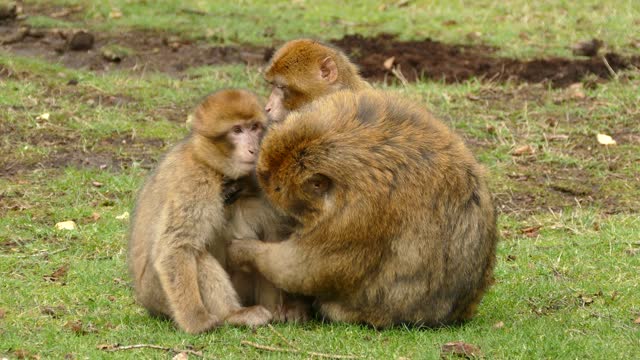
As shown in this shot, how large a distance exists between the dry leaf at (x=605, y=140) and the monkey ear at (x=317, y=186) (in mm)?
5332

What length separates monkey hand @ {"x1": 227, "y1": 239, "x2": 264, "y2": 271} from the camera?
618cm

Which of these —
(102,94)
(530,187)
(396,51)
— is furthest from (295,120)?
(396,51)

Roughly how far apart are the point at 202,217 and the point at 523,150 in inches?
192

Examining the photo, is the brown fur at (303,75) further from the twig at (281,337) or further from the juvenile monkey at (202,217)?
the twig at (281,337)

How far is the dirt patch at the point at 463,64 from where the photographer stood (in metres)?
12.6

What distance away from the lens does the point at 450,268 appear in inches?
242

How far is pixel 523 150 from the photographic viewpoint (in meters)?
10.3

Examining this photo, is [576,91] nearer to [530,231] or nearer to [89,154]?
[530,231]

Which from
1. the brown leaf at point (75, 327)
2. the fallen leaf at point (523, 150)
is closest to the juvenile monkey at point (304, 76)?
the brown leaf at point (75, 327)

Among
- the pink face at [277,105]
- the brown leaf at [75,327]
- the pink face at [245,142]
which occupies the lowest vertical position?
the brown leaf at [75,327]

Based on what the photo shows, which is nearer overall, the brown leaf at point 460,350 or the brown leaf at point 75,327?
the brown leaf at point 460,350

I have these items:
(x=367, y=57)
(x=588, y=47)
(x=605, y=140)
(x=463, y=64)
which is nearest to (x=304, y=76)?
(x=605, y=140)

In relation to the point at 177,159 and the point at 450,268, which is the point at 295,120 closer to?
the point at 177,159

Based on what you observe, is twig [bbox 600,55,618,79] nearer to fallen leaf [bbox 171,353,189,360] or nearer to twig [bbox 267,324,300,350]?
twig [bbox 267,324,300,350]
